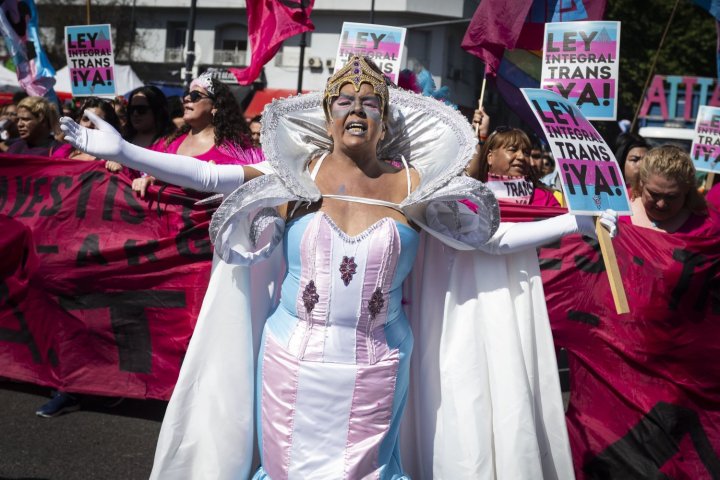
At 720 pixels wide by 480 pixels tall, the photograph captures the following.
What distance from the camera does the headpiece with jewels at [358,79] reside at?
330cm

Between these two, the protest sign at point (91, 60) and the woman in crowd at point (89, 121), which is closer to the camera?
the woman in crowd at point (89, 121)

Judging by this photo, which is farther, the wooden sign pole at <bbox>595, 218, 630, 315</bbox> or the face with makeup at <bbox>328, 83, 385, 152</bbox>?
the face with makeup at <bbox>328, 83, 385, 152</bbox>

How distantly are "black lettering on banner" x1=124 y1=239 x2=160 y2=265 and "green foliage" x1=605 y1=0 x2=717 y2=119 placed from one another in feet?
78.8

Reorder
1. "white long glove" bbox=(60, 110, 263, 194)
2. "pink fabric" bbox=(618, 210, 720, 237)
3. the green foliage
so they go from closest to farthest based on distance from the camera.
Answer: "white long glove" bbox=(60, 110, 263, 194) → "pink fabric" bbox=(618, 210, 720, 237) → the green foliage

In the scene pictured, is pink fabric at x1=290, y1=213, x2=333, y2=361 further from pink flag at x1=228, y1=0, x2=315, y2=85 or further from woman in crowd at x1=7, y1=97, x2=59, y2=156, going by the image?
woman in crowd at x1=7, y1=97, x2=59, y2=156

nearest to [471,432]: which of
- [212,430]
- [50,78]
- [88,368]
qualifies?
[212,430]

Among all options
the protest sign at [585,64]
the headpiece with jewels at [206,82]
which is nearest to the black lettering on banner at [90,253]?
the headpiece with jewels at [206,82]

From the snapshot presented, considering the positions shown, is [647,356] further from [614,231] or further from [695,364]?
[614,231]

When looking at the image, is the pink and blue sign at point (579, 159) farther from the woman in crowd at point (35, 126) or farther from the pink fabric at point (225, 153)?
the woman in crowd at point (35, 126)

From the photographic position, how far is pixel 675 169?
171 inches

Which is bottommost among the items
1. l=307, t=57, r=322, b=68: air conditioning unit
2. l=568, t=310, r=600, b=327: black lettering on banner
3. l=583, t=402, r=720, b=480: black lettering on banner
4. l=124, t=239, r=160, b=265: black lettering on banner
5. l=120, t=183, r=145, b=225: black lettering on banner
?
l=583, t=402, r=720, b=480: black lettering on banner

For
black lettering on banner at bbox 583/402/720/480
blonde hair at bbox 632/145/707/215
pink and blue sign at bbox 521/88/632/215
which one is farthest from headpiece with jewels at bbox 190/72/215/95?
black lettering on banner at bbox 583/402/720/480

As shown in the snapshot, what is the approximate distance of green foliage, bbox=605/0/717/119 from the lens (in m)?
26.9

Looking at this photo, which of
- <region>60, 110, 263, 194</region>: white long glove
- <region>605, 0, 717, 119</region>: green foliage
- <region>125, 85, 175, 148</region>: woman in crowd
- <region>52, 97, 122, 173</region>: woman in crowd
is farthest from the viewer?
<region>605, 0, 717, 119</region>: green foliage
